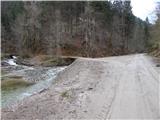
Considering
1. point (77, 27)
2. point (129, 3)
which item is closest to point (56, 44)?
point (77, 27)

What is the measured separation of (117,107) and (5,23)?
66.5m

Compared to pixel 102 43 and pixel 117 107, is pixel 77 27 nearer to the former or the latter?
pixel 102 43

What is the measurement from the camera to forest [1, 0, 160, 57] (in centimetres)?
6519

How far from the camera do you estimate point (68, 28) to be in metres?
79.1

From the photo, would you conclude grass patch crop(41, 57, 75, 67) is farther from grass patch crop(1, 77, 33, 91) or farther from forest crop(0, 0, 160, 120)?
grass patch crop(1, 77, 33, 91)

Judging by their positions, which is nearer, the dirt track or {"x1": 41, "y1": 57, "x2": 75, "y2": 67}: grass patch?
the dirt track

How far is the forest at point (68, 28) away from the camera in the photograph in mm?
65188

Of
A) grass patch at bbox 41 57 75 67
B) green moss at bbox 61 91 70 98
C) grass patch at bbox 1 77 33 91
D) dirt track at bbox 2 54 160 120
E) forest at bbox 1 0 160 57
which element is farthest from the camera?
forest at bbox 1 0 160 57

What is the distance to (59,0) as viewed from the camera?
253ft

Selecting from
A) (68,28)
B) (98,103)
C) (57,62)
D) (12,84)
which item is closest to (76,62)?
(57,62)

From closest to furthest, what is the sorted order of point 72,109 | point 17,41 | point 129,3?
1. point 72,109
2. point 17,41
3. point 129,3

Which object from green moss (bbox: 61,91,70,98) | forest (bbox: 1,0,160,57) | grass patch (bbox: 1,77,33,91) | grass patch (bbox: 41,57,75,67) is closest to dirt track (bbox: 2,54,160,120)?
green moss (bbox: 61,91,70,98)

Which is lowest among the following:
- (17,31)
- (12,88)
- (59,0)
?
(12,88)

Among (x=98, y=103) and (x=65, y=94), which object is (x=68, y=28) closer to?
(x=65, y=94)
